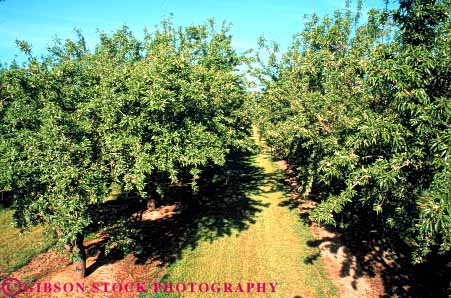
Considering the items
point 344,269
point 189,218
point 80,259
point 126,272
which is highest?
point 80,259

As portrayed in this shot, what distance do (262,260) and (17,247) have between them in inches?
589

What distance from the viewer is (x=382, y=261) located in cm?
1588

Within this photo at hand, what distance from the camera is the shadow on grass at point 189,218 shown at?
53.2 feet

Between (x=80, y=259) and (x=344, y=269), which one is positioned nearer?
(x=80, y=259)

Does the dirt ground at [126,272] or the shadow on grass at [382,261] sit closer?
the dirt ground at [126,272]

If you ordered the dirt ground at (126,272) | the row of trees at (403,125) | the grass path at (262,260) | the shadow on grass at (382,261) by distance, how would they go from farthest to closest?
the grass path at (262,260) → the shadow on grass at (382,261) → the dirt ground at (126,272) → the row of trees at (403,125)

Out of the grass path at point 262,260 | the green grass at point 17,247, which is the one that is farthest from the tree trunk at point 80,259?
the grass path at point 262,260

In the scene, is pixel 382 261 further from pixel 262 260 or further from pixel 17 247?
pixel 17 247

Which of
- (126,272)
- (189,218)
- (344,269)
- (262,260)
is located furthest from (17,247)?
(344,269)

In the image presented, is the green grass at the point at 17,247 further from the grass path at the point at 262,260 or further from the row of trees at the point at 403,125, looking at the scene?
the row of trees at the point at 403,125

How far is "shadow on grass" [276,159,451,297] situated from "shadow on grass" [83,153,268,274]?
6.01 m

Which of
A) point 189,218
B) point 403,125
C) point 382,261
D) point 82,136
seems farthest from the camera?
point 189,218

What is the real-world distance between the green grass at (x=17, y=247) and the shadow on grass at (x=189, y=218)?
320cm

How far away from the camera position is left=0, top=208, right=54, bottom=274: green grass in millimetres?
15539
